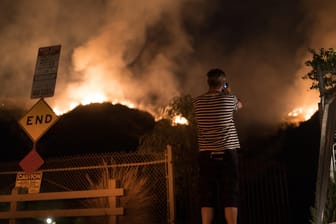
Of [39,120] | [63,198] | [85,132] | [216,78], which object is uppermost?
[85,132]

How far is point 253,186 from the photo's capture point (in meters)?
5.61

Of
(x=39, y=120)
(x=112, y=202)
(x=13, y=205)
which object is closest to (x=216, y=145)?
(x=112, y=202)

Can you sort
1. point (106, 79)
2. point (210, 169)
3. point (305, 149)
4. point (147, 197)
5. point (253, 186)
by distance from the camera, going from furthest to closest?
point (106, 79) → point (305, 149) → point (147, 197) → point (253, 186) → point (210, 169)

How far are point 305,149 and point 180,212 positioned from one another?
229 inches

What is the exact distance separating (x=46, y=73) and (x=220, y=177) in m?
4.35

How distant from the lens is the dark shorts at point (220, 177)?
3389 millimetres

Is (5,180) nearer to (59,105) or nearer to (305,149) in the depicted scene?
(59,105)

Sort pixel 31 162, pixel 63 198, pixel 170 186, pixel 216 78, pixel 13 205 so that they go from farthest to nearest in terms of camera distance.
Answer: pixel 13 205
pixel 63 198
pixel 31 162
pixel 170 186
pixel 216 78

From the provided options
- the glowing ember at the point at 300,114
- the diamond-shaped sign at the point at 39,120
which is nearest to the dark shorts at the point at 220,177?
the diamond-shaped sign at the point at 39,120

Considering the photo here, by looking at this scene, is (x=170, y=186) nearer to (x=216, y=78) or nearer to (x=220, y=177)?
(x=220, y=177)

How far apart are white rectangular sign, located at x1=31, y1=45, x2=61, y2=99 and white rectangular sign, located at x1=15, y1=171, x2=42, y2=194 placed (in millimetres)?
1721

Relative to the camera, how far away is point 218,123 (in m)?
3.58

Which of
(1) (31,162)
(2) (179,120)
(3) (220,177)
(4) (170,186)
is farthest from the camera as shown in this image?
(2) (179,120)

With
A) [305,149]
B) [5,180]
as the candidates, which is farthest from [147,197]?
[305,149]
